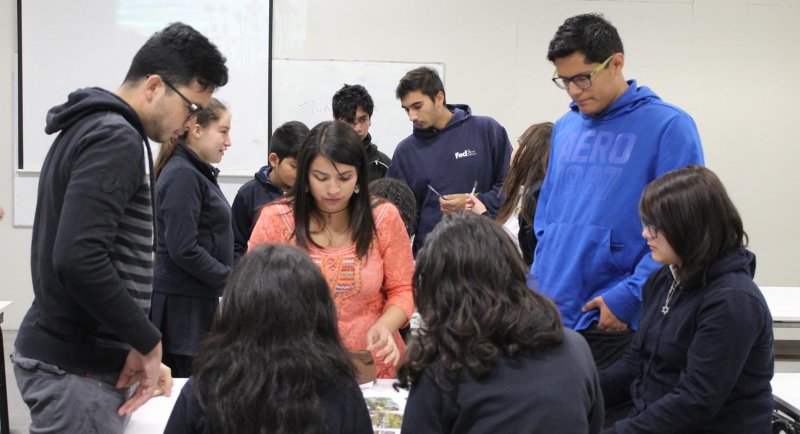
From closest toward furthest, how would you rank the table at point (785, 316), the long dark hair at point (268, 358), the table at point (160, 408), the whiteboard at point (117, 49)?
the long dark hair at point (268, 358) < the table at point (160, 408) < the table at point (785, 316) < the whiteboard at point (117, 49)

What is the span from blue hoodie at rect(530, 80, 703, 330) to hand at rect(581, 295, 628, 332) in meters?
0.01

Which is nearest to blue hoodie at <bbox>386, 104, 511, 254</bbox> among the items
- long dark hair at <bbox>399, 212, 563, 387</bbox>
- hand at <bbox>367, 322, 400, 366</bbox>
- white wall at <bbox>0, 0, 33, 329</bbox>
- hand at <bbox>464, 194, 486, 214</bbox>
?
hand at <bbox>464, 194, 486, 214</bbox>

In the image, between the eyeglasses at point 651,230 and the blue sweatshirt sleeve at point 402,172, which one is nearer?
the eyeglasses at point 651,230

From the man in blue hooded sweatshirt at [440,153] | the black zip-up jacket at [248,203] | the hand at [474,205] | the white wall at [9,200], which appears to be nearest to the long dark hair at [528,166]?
the hand at [474,205]

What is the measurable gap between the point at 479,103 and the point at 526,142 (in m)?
2.42

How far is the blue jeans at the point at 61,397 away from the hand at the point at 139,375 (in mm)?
45

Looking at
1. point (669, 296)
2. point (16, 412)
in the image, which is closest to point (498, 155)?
point (669, 296)

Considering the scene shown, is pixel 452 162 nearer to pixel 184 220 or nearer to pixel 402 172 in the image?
pixel 402 172

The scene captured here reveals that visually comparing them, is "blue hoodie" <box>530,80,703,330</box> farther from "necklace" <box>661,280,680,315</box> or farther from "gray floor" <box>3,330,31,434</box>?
"gray floor" <box>3,330,31,434</box>

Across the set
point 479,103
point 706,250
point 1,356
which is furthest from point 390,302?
point 479,103

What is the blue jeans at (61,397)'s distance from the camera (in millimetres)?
1521

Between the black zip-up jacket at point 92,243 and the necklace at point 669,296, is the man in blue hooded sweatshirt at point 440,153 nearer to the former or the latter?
the necklace at point 669,296

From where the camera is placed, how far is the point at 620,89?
2096mm

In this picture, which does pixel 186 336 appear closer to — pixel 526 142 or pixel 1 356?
pixel 1 356
